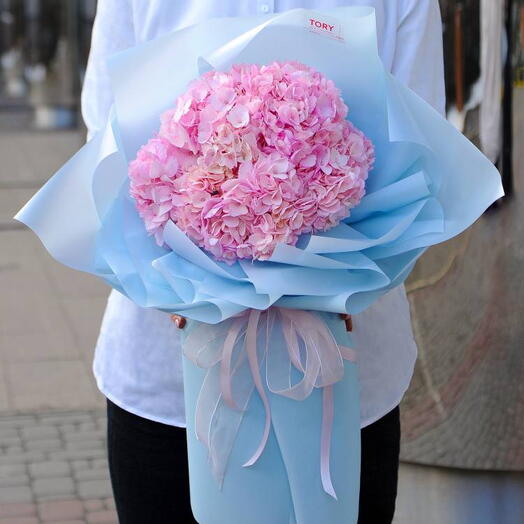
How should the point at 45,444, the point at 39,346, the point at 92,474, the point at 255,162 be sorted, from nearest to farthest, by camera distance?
the point at 255,162 → the point at 92,474 → the point at 45,444 → the point at 39,346

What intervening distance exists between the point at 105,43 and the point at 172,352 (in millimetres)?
543

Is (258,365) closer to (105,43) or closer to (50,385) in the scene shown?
(105,43)

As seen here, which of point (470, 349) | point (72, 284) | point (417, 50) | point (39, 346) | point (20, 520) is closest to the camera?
point (417, 50)

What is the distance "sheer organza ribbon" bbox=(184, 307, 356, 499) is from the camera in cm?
172

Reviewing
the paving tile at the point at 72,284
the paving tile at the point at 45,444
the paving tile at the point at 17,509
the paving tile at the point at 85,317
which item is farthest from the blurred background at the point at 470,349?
the paving tile at the point at 72,284

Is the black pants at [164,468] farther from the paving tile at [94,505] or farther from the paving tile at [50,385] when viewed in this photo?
the paving tile at [50,385]

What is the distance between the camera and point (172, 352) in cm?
203

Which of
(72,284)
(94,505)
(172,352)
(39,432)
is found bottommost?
(72,284)

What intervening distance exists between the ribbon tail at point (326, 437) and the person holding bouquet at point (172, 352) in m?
0.28

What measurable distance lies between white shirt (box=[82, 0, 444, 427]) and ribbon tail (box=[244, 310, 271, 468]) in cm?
30

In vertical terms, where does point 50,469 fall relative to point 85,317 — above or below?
above

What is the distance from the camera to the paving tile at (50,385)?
509 cm

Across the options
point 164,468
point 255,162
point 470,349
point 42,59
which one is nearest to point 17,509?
point 470,349

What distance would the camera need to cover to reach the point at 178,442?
6.75ft
